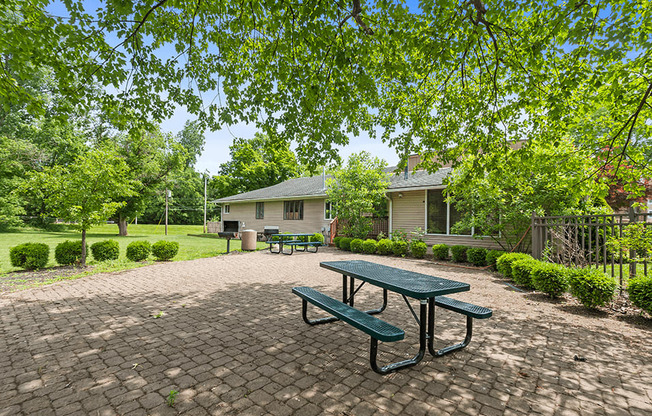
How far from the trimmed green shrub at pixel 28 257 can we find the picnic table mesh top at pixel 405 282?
8.68 m

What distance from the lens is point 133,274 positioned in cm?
810

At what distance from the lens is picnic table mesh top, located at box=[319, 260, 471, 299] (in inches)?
121

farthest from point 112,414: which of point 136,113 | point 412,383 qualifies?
point 136,113

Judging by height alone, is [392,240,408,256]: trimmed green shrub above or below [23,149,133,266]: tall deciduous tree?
below

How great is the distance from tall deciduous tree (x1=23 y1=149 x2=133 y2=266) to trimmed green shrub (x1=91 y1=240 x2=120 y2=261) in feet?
1.99

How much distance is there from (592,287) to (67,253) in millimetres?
12838

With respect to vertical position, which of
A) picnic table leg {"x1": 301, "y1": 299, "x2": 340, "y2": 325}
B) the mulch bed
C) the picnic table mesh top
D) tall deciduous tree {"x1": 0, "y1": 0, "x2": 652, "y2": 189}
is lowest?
the mulch bed

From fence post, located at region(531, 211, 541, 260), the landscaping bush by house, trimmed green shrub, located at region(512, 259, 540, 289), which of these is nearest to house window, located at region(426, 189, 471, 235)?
the landscaping bush by house

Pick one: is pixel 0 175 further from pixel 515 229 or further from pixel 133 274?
pixel 515 229

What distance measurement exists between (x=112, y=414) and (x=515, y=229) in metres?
10.9

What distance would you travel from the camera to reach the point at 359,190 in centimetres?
1495

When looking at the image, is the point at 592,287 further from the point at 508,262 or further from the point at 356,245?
the point at 356,245

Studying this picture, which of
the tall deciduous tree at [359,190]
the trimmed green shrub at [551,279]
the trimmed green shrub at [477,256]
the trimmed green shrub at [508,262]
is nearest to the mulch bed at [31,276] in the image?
the tall deciduous tree at [359,190]

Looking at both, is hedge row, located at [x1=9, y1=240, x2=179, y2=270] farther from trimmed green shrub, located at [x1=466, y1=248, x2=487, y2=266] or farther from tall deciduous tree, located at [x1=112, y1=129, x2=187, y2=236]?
tall deciduous tree, located at [x1=112, y1=129, x2=187, y2=236]
